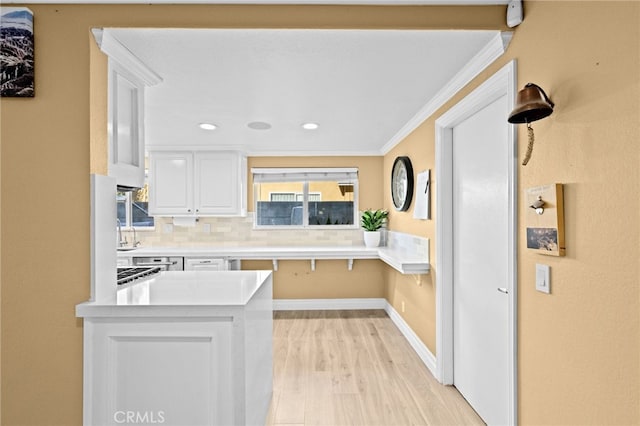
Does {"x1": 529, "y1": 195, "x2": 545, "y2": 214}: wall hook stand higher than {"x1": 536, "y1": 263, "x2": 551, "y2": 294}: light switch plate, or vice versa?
{"x1": 529, "y1": 195, "x2": 545, "y2": 214}: wall hook

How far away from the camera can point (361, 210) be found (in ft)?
15.7

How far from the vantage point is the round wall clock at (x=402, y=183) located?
3.38 m

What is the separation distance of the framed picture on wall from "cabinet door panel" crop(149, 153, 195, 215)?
8.77 ft

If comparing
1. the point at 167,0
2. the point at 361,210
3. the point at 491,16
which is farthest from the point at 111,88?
the point at 361,210

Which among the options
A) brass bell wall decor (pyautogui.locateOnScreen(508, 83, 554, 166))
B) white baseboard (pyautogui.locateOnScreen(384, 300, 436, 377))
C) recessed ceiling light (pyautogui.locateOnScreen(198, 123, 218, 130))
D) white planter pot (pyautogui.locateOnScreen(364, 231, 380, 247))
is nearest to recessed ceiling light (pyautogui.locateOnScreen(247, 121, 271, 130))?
recessed ceiling light (pyautogui.locateOnScreen(198, 123, 218, 130))

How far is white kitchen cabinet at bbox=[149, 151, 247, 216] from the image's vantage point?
4.25 meters

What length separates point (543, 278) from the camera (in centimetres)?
145

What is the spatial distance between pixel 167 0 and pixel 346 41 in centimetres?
84

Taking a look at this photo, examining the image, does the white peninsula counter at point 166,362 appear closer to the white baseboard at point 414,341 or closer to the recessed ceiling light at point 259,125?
the white baseboard at point 414,341

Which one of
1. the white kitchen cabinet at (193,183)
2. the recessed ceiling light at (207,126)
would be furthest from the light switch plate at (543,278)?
the white kitchen cabinet at (193,183)

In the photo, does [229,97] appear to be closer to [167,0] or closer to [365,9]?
[167,0]

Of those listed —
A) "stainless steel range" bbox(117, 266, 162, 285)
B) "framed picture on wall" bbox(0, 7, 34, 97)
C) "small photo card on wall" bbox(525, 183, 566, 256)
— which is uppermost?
"framed picture on wall" bbox(0, 7, 34, 97)
